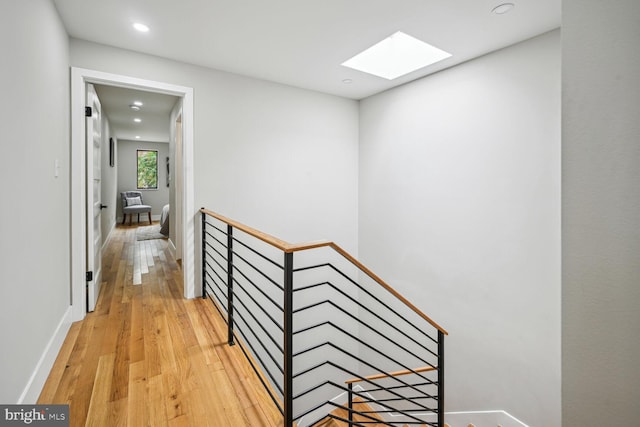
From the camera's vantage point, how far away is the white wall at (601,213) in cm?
72

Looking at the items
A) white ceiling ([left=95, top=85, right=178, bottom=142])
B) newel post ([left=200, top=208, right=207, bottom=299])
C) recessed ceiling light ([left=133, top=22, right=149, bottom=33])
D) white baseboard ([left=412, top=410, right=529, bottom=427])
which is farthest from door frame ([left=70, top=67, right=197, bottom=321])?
white baseboard ([left=412, top=410, right=529, bottom=427])

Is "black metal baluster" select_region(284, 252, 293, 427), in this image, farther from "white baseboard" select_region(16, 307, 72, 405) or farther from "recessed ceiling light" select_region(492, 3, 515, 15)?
"recessed ceiling light" select_region(492, 3, 515, 15)

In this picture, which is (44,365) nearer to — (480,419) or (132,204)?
(480,419)

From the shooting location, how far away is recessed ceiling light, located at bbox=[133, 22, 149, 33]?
2288 millimetres

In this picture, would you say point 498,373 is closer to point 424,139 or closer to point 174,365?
point 424,139

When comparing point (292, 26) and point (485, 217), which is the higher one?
point (292, 26)

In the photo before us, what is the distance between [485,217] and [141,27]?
10.7 feet

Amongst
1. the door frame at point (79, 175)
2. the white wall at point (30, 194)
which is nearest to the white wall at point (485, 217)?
the door frame at point (79, 175)

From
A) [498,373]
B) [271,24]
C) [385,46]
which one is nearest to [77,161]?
[271,24]

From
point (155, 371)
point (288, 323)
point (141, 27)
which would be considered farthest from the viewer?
point (141, 27)

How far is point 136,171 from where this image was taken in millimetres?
8906

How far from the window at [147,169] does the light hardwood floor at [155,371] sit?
699cm

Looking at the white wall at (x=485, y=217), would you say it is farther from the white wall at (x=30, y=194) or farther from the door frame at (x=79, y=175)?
the white wall at (x=30, y=194)

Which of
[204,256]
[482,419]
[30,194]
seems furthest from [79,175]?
[482,419]
